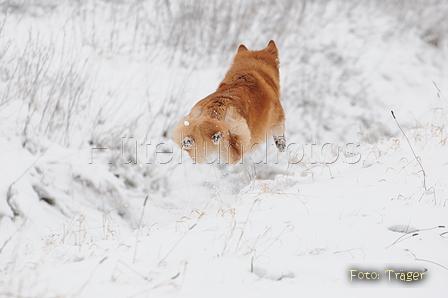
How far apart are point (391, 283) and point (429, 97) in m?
7.98

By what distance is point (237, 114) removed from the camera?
3238 millimetres

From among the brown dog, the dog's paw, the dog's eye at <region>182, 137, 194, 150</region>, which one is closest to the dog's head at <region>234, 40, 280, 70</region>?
the brown dog

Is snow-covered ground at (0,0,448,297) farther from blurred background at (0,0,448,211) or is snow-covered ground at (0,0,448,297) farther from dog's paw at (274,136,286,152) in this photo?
dog's paw at (274,136,286,152)

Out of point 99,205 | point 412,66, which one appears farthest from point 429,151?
point 412,66

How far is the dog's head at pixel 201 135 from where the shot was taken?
10.1 ft

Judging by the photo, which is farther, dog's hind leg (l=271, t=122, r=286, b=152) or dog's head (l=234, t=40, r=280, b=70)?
dog's hind leg (l=271, t=122, r=286, b=152)

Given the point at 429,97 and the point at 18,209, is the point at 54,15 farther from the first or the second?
the point at 429,97

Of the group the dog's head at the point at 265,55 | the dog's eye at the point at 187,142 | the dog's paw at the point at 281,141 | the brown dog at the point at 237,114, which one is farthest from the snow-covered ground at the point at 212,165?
the dog's head at the point at 265,55

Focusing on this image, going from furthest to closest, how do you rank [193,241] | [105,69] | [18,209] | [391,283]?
[105,69]
[18,209]
[193,241]
[391,283]

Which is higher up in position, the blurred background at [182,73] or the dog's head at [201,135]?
the blurred background at [182,73]

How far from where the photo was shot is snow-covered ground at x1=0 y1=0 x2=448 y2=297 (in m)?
1.53

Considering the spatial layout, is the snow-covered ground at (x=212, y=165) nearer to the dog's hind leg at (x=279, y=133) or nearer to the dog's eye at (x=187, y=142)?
the dog's hind leg at (x=279, y=133)

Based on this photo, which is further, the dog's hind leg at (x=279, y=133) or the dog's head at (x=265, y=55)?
the dog's hind leg at (x=279, y=133)

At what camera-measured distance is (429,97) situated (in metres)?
7.75
